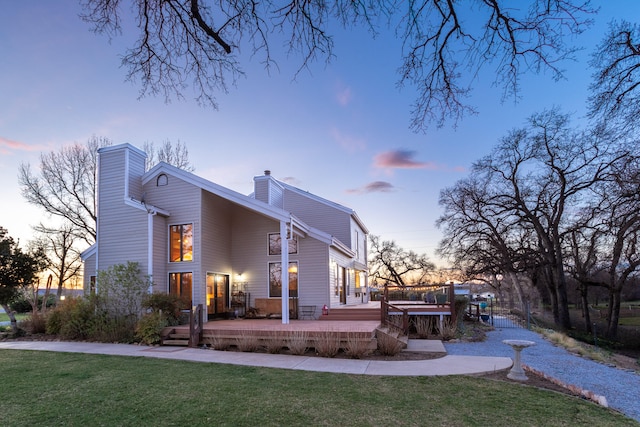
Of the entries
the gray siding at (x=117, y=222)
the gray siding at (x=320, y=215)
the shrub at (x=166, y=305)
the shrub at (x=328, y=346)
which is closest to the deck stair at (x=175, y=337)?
the shrub at (x=166, y=305)

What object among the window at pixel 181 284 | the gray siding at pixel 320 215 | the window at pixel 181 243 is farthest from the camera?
the gray siding at pixel 320 215

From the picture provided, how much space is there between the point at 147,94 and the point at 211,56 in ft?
2.83

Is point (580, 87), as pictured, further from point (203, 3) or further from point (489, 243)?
point (489, 243)

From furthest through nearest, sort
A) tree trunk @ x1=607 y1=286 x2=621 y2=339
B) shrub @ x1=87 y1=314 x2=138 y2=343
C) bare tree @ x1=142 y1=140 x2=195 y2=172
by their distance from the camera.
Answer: bare tree @ x1=142 y1=140 x2=195 y2=172, tree trunk @ x1=607 y1=286 x2=621 y2=339, shrub @ x1=87 y1=314 x2=138 y2=343

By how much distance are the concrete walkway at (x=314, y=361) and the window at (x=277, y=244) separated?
5873mm

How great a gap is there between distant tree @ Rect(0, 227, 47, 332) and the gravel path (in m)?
15.0

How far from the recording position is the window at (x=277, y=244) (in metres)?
16.0

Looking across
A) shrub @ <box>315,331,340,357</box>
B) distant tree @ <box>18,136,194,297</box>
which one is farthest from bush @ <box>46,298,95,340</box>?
distant tree @ <box>18,136,194,297</box>

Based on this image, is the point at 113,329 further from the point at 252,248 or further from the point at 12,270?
the point at 252,248

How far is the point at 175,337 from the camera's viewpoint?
39.0 ft

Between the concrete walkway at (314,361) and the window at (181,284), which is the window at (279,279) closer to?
the window at (181,284)

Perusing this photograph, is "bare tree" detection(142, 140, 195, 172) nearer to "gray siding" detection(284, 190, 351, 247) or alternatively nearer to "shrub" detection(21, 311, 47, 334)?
"gray siding" detection(284, 190, 351, 247)

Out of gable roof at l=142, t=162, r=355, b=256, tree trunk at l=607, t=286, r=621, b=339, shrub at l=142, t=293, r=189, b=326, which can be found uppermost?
gable roof at l=142, t=162, r=355, b=256

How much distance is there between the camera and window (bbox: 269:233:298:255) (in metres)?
16.0
